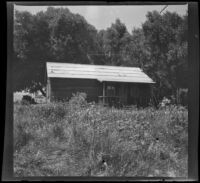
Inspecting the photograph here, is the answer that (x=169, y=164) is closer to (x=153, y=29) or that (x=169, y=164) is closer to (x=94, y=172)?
(x=94, y=172)

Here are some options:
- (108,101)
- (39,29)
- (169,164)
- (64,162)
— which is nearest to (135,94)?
(108,101)

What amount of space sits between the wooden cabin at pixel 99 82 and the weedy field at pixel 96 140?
14cm

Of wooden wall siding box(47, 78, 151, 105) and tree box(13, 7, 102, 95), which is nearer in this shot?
tree box(13, 7, 102, 95)

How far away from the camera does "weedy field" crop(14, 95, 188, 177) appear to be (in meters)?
3.07

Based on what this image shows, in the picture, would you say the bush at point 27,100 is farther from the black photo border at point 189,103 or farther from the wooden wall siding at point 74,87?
the black photo border at point 189,103

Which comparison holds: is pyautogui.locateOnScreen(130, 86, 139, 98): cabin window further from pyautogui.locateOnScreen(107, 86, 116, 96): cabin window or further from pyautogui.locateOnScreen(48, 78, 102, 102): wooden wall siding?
pyautogui.locateOnScreen(48, 78, 102, 102): wooden wall siding

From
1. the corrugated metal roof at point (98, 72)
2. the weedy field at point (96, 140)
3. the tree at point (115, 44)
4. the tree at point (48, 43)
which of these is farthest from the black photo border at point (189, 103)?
the corrugated metal roof at point (98, 72)

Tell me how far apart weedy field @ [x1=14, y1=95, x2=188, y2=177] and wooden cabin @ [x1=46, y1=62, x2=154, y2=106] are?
0.47 feet

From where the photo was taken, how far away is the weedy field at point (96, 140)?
3.07m

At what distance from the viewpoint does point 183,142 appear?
3.35 m

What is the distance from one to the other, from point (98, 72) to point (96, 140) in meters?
0.98

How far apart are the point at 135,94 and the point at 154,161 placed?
942 millimetres

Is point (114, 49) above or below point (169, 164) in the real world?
above

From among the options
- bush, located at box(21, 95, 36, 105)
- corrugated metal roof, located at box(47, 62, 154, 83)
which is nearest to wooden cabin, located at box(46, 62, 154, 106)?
corrugated metal roof, located at box(47, 62, 154, 83)
